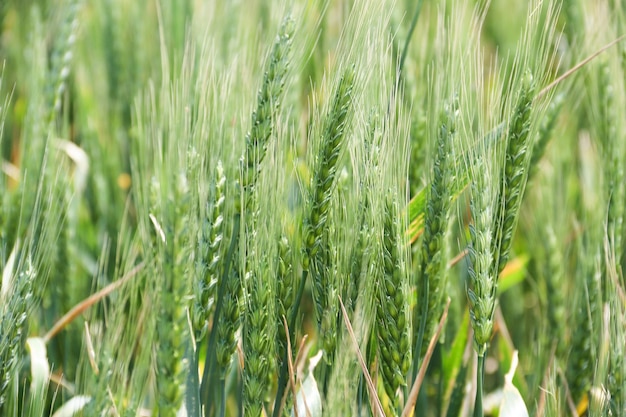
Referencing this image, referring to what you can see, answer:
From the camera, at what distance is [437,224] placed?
0.77 metres

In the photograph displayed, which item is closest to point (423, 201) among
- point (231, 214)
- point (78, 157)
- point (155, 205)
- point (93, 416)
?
point (231, 214)

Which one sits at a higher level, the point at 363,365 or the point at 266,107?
the point at 266,107

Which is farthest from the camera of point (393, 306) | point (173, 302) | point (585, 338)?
point (585, 338)

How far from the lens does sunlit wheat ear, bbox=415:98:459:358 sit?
0.76 meters

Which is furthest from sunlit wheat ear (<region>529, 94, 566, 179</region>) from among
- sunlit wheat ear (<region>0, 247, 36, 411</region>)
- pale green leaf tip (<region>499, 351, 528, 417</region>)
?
sunlit wheat ear (<region>0, 247, 36, 411</region>)

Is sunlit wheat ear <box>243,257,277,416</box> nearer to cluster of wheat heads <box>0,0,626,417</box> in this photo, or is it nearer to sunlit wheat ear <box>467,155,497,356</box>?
cluster of wheat heads <box>0,0,626,417</box>

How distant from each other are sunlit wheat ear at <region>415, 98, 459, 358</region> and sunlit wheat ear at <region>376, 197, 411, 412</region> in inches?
2.5

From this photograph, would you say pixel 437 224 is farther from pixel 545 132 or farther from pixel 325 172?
pixel 545 132

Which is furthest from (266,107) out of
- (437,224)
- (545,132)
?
(545,132)

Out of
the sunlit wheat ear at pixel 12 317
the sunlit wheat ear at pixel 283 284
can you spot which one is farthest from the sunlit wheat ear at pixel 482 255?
the sunlit wheat ear at pixel 12 317

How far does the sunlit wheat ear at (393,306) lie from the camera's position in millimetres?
726

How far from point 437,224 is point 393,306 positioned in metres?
0.12

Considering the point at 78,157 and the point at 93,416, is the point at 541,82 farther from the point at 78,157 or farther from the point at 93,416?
the point at 78,157

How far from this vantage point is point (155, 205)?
886 mm
